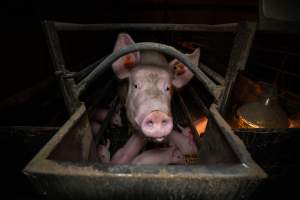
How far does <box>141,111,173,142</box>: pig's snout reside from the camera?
1315 millimetres

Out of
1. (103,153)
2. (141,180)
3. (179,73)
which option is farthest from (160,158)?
(141,180)

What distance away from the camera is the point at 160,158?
5.67 feet

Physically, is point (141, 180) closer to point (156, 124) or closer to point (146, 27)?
point (156, 124)

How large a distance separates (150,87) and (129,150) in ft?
2.06

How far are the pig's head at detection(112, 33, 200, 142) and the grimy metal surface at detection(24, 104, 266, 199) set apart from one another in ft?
2.17

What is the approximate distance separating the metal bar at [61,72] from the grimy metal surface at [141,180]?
0.38m

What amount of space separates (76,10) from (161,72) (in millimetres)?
2892

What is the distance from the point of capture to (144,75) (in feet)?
5.46

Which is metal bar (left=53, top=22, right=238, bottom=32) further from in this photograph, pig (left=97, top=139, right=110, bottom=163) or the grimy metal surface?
pig (left=97, top=139, right=110, bottom=163)

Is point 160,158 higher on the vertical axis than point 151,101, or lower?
lower

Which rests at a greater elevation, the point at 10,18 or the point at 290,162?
the point at 10,18

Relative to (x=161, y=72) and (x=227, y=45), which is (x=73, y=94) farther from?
(x=227, y=45)

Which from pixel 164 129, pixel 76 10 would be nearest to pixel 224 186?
pixel 164 129

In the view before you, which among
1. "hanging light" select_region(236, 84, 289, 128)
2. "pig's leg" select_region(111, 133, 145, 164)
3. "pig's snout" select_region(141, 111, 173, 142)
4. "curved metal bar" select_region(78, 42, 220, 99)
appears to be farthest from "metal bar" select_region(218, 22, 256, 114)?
"pig's leg" select_region(111, 133, 145, 164)
